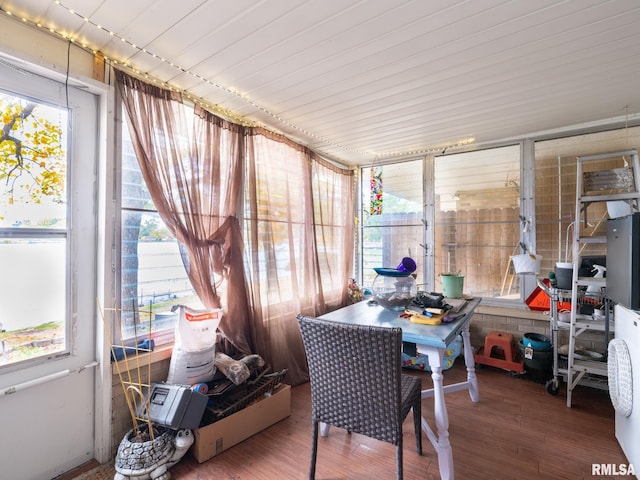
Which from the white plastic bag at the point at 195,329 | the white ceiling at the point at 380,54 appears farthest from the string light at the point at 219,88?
the white plastic bag at the point at 195,329

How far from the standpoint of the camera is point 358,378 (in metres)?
1.40

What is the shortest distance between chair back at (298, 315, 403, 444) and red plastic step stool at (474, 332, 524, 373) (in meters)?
2.04

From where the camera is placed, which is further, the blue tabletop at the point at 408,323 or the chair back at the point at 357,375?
the blue tabletop at the point at 408,323

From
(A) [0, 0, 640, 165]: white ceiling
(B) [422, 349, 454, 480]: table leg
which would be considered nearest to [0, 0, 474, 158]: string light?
(A) [0, 0, 640, 165]: white ceiling

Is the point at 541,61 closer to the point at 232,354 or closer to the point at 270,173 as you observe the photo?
the point at 270,173

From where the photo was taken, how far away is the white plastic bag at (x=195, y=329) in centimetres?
187

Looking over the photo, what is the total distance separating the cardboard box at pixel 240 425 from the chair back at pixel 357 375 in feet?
2.21

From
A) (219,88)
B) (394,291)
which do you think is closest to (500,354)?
(394,291)

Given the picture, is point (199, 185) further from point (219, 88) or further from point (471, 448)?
point (471, 448)

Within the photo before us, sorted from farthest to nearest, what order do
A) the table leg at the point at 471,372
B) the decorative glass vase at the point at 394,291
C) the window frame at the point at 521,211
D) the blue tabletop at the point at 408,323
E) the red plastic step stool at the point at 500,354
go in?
the window frame at the point at 521,211, the red plastic step stool at the point at 500,354, the table leg at the point at 471,372, the decorative glass vase at the point at 394,291, the blue tabletop at the point at 408,323

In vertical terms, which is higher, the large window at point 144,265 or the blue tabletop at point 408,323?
the large window at point 144,265

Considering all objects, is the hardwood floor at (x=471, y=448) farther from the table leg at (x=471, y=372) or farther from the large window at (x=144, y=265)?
the large window at (x=144, y=265)

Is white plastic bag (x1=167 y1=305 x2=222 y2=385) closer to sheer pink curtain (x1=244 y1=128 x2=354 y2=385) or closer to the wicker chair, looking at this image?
sheer pink curtain (x1=244 y1=128 x2=354 y2=385)

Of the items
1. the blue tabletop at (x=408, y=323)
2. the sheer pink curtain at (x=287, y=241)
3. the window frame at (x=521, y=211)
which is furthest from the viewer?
the window frame at (x=521, y=211)
